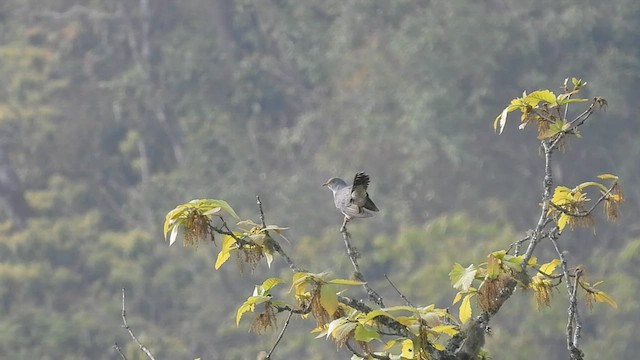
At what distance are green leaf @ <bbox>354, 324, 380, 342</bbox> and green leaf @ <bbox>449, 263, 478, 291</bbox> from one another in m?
0.26

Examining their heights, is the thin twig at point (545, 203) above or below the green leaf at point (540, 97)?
below

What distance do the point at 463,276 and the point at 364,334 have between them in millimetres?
310

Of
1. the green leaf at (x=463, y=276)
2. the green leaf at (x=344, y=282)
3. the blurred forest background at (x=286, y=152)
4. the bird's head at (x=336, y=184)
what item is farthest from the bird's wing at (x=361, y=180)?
the blurred forest background at (x=286, y=152)

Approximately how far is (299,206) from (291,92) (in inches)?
123

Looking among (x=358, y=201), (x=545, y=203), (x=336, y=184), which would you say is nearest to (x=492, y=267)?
(x=545, y=203)

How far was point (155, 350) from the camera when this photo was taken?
48.5ft

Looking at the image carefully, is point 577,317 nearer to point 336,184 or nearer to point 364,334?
point 364,334

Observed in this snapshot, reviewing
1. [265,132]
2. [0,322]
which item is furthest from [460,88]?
[0,322]

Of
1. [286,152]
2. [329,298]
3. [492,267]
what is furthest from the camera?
[286,152]

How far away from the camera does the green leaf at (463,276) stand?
2.43 meters

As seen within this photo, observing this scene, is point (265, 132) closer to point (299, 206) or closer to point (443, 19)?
point (299, 206)

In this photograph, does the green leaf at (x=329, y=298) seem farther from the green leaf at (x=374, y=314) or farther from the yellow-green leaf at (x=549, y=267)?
the yellow-green leaf at (x=549, y=267)

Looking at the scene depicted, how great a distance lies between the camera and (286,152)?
64.1ft

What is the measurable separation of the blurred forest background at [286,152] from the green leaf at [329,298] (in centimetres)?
1146
